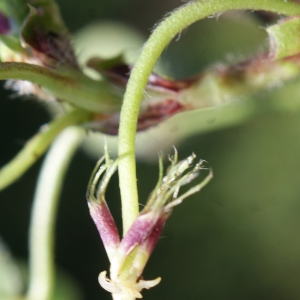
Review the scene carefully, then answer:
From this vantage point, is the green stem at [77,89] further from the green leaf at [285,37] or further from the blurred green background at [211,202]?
the blurred green background at [211,202]

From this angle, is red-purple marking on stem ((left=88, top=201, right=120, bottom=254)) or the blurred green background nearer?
red-purple marking on stem ((left=88, top=201, right=120, bottom=254))

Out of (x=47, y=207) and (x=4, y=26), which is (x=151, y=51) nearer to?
(x=4, y=26)

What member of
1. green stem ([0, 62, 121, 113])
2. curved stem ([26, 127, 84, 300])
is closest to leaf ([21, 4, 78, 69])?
green stem ([0, 62, 121, 113])

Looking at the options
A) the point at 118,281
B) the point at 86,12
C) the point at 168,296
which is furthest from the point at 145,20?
the point at 118,281

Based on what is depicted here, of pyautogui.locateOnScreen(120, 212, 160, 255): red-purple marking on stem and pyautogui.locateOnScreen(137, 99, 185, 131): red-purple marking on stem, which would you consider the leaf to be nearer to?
pyautogui.locateOnScreen(137, 99, 185, 131): red-purple marking on stem

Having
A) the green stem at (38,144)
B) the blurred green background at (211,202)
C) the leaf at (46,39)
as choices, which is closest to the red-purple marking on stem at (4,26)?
the leaf at (46,39)

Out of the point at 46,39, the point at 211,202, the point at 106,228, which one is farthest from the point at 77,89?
the point at 211,202

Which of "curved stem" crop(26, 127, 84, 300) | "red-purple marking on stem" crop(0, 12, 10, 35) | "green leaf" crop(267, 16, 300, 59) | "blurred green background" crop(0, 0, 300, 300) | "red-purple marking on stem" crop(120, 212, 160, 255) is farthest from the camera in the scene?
"blurred green background" crop(0, 0, 300, 300)
